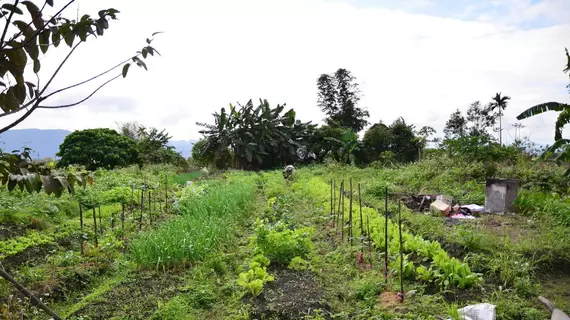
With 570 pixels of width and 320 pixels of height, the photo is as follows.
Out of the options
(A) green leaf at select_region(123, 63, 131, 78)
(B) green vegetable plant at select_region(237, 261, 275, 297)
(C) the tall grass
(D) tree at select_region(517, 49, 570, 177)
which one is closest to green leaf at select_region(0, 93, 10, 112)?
(A) green leaf at select_region(123, 63, 131, 78)

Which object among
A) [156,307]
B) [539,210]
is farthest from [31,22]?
[539,210]

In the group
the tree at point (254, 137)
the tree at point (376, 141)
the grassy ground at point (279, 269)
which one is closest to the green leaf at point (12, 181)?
the grassy ground at point (279, 269)

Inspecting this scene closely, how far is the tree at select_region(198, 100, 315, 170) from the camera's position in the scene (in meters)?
27.1

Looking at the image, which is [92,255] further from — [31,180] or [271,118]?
[271,118]

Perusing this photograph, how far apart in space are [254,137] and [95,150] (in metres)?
9.59

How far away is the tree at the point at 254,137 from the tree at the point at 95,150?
5053 millimetres

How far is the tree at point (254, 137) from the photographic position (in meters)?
27.1

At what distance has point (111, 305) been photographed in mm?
4660

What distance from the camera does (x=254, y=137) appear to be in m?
27.7

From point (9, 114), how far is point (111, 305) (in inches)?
148

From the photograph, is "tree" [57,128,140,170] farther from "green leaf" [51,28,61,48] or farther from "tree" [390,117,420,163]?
"green leaf" [51,28,61,48]

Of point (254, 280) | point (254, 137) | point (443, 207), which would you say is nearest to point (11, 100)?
point (254, 280)

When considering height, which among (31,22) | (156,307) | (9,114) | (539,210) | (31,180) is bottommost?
(156,307)

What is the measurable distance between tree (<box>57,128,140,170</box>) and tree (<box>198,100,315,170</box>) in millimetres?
5053
